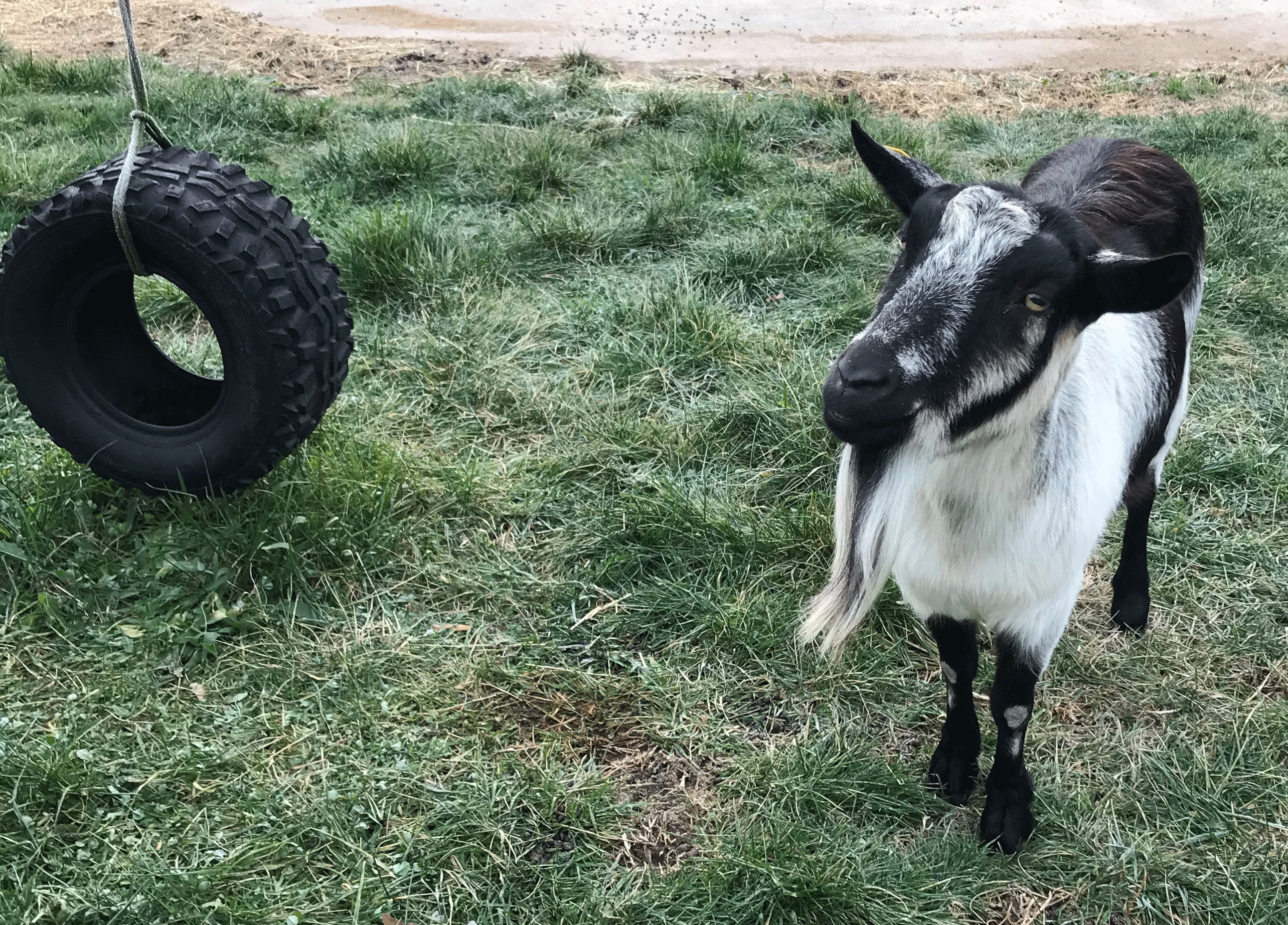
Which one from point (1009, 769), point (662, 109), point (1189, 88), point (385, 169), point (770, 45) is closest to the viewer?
point (1009, 769)

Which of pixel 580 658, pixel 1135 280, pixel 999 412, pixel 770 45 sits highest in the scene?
pixel 770 45

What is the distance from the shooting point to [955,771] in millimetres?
2869

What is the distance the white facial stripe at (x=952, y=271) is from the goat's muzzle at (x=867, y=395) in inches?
1.4

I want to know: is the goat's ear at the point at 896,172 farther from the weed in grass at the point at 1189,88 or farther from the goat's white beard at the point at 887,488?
the weed in grass at the point at 1189,88

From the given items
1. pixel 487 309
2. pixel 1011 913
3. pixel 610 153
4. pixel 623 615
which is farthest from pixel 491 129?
pixel 1011 913

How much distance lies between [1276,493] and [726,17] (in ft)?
26.4

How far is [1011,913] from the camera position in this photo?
2.57 metres

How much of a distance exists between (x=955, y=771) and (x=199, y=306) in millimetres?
2728

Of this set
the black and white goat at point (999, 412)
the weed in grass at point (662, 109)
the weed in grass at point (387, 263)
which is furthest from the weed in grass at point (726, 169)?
the black and white goat at point (999, 412)

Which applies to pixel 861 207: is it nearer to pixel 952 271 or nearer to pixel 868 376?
pixel 952 271

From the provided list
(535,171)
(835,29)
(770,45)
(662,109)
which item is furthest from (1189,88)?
(535,171)

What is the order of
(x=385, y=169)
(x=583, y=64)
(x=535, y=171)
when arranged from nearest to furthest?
(x=385, y=169)
(x=535, y=171)
(x=583, y=64)

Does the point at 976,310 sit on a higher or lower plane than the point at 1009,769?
higher

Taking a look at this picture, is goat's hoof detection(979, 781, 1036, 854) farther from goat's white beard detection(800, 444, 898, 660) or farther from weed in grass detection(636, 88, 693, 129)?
weed in grass detection(636, 88, 693, 129)
